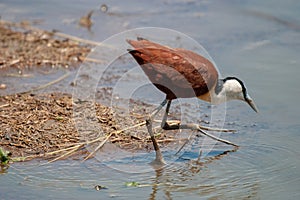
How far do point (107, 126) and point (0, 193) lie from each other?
5.29 feet

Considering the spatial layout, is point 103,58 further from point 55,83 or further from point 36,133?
point 36,133

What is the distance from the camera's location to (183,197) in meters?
4.98

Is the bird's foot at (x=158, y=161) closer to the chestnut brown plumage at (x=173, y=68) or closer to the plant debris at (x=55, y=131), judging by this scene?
the plant debris at (x=55, y=131)

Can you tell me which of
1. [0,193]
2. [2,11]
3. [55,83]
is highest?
[2,11]

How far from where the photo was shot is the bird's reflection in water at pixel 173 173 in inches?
202

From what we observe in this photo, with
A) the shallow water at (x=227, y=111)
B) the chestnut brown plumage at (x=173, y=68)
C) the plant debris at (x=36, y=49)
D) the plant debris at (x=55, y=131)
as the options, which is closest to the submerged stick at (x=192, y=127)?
the shallow water at (x=227, y=111)

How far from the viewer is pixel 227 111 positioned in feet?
22.7

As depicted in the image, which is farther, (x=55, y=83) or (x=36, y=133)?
(x=55, y=83)

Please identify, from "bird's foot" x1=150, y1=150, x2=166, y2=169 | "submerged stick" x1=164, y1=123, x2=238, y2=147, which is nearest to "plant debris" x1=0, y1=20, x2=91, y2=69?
"submerged stick" x1=164, y1=123, x2=238, y2=147

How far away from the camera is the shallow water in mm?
5109

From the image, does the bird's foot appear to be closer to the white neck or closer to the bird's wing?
the bird's wing

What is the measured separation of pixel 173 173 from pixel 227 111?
1.67 metres

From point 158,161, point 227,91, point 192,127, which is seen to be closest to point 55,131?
point 158,161

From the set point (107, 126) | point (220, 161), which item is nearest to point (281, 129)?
point (220, 161)
